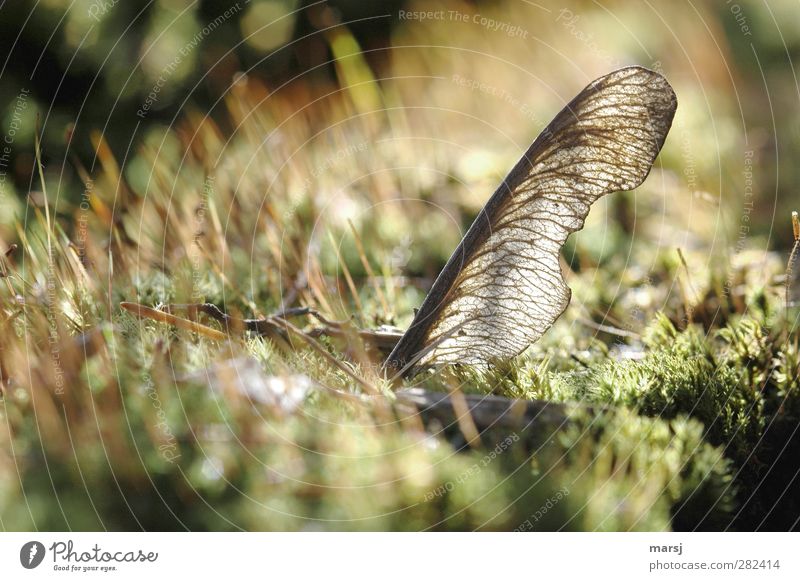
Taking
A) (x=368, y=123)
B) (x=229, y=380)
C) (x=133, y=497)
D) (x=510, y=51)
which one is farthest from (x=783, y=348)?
(x=510, y=51)

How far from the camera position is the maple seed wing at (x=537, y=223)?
0.88m

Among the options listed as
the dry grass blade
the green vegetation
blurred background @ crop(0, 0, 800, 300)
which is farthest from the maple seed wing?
blurred background @ crop(0, 0, 800, 300)

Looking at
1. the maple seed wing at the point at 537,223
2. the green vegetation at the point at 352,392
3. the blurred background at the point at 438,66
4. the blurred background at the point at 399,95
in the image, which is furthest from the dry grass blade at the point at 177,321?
the blurred background at the point at 438,66

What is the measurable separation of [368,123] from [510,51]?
512 millimetres

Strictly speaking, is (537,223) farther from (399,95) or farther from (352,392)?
(399,95)

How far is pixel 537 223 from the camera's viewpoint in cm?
92

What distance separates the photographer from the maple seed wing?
876 millimetres

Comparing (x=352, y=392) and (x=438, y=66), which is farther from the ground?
(x=438, y=66)

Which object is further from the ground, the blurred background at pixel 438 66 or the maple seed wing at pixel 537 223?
the blurred background at pixel 438 66

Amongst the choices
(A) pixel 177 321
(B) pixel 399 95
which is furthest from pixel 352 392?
(B) pixel 399 95

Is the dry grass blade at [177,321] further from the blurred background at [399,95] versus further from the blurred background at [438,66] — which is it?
the blurred background at [438,66]

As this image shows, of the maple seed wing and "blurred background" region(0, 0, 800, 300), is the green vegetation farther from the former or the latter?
"blurred background" region(0, 0, 800, 300)
